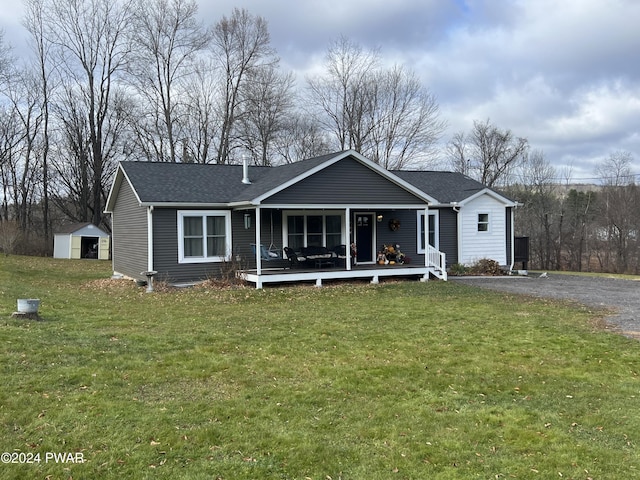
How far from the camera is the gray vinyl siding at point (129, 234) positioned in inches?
628

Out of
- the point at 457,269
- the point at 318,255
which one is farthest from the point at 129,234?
the point at 457,269

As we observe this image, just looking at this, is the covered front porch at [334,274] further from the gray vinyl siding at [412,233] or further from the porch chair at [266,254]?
the gray vinyl siding at [412,233]

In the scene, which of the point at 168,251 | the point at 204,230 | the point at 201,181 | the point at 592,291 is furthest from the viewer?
the point at 201,181

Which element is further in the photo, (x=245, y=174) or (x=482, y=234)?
(x=482, y=234)

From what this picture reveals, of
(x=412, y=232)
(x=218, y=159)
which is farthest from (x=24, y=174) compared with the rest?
(x=412, y=232)

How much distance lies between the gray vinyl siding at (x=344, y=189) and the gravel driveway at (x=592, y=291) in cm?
415

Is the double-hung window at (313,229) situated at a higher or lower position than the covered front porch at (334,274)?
higher

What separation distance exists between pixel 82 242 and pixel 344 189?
22419 mm

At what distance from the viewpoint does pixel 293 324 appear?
9.51 meters

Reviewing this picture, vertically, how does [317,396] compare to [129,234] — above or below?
below

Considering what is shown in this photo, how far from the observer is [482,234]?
20500 mm

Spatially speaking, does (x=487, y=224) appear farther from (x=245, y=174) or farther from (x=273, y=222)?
(x=245, y=174)

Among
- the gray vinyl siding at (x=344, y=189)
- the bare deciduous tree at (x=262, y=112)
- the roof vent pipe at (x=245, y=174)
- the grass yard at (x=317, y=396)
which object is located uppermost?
the bare deciduous tree at (x=262, y=112)

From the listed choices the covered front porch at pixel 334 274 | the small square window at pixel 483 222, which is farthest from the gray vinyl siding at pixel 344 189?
the small square window at pixel 483 222
